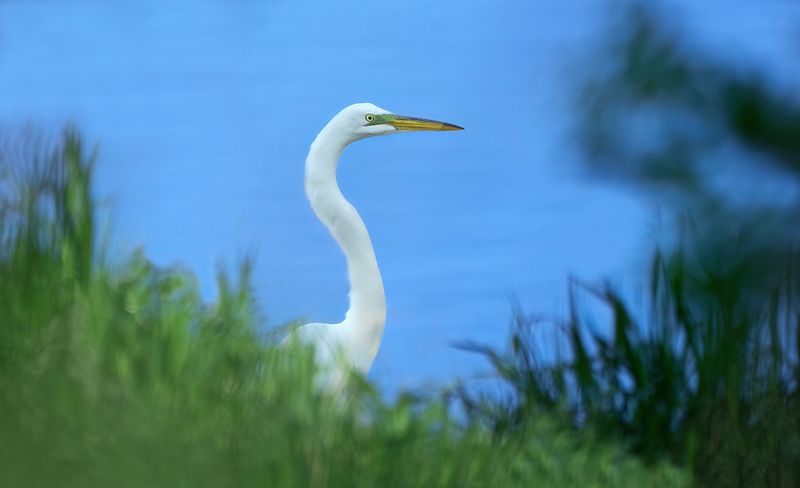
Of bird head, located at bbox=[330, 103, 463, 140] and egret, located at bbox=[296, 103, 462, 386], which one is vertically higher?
bird head, located at bbox=[330, 103, 463, 140]

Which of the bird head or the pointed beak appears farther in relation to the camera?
the pointed beak

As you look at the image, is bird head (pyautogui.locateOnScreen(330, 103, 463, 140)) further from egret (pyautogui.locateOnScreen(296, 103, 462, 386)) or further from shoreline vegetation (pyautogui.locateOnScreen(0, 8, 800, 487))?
shoreline vegetation (pyautogui.locateOnScreen(0, 8, 800, 487))

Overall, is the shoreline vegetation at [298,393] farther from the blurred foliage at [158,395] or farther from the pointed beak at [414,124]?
the pointed beak at [414,124]

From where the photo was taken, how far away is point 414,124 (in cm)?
461

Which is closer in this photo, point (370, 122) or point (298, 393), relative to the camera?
point (298, 393)

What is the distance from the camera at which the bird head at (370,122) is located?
4402mm

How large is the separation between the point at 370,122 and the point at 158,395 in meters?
2.42

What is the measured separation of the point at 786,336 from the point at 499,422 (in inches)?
48.2

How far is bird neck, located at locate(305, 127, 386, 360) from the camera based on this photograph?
423cm

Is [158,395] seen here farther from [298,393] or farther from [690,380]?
[690,380]

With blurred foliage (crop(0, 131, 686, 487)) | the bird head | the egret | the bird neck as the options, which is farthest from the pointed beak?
blurred foliage (crop(0, 131, 686, 487))

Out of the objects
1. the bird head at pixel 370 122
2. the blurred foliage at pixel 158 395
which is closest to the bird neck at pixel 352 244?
the bird head at pixel 370 122

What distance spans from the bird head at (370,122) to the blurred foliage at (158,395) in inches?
69.5

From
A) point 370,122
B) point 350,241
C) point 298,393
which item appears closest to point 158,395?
point 298,393
